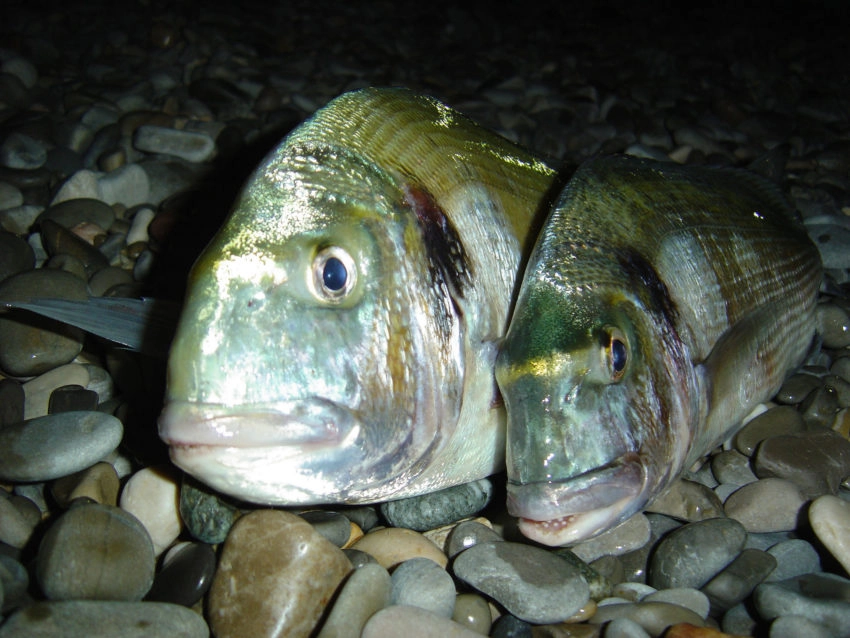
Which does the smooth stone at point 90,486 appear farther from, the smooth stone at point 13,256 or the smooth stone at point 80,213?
the smooth stone at point 80,213

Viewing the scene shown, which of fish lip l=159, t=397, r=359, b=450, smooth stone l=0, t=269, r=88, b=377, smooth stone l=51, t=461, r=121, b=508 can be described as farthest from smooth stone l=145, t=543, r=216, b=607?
smooth stone l=0, t=269, r=88, b=377

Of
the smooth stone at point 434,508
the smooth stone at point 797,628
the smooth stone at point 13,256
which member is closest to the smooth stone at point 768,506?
the smooth stone at point 797,628

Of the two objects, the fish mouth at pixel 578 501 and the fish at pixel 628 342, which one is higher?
the fish at pixel 628 342

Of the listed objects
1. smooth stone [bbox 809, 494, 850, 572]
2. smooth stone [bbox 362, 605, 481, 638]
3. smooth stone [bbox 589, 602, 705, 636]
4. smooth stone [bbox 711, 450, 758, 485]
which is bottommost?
smooth stone [bbox 362, 605, 481, 638]

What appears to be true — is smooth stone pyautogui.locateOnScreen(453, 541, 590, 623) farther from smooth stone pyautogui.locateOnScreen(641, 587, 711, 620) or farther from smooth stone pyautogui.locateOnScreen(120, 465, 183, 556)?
smooth stone pyautogui.locateOnScreen(120, 465, 183, 556)

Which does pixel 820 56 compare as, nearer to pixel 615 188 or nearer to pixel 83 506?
pixel 615 188

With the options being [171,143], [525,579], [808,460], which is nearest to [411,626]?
[525,579]

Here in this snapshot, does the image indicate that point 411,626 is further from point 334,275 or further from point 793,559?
point 793,559
